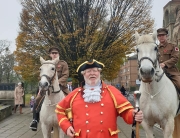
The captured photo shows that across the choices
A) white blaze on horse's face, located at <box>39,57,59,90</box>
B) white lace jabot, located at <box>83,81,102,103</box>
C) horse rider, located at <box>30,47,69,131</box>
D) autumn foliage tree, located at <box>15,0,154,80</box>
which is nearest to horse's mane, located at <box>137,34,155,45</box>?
white lace jabot, located at <box>83,81,102,103</box>

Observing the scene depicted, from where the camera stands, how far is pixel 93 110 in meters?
3.47

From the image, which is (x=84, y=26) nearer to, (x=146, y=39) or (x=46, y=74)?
(x=46, y=74)

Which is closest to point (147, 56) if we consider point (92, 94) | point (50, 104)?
point (92, 94)

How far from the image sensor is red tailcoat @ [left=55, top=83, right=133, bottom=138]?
3412 millimetres

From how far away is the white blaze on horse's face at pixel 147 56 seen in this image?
4434 millimetres

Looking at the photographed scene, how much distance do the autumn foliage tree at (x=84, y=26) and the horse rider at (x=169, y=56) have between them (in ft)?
57.1

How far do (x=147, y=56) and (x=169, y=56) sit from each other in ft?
5.46

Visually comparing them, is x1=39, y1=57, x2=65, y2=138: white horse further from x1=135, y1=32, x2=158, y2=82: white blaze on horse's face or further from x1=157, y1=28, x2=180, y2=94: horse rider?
x1=157, y1=28, x2=180, y2=94: horse rider

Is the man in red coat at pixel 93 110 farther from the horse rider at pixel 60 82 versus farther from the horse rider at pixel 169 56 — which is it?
the horse rider at pixel 60 82

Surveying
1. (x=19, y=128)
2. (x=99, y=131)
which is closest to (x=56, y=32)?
(x=19, y=128)

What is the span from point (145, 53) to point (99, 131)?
186 cm

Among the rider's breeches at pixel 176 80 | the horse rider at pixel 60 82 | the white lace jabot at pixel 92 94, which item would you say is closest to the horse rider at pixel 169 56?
the rider's breeches at pixel 176 80

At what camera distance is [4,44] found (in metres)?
52.5

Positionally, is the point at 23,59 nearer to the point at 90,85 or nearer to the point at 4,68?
the point at 90,85
